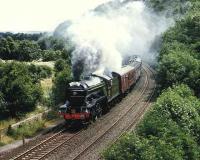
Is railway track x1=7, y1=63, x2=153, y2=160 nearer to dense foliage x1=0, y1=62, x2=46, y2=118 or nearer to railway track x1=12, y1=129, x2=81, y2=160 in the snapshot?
railway track x1=12, y1=129, x2=81, y2=160

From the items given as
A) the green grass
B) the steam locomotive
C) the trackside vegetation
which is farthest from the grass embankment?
the trackside vegetation

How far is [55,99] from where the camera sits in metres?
35.8

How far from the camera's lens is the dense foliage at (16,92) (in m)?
31.9

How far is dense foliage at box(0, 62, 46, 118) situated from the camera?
31922 mm

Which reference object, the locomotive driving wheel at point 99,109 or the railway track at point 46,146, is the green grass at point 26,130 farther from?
the locomotive driving wheel at point 99,109

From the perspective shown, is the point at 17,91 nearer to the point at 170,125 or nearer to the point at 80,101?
the point at 80,101

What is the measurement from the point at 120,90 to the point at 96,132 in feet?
35.5

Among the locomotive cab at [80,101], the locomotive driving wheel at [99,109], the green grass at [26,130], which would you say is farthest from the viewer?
the locomotive driving wheel at [99,109]

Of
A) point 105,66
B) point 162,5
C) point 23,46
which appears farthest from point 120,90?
point 162,5

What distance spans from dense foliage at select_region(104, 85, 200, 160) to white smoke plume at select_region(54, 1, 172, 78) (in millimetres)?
9883

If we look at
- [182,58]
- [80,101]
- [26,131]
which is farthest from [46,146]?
[182,58]

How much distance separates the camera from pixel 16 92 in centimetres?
3194

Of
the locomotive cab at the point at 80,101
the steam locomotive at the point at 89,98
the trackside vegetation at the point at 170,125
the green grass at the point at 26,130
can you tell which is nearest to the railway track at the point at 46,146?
the locomotive cab at the point at 80,101

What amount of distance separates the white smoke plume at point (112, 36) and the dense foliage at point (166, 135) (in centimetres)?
988
